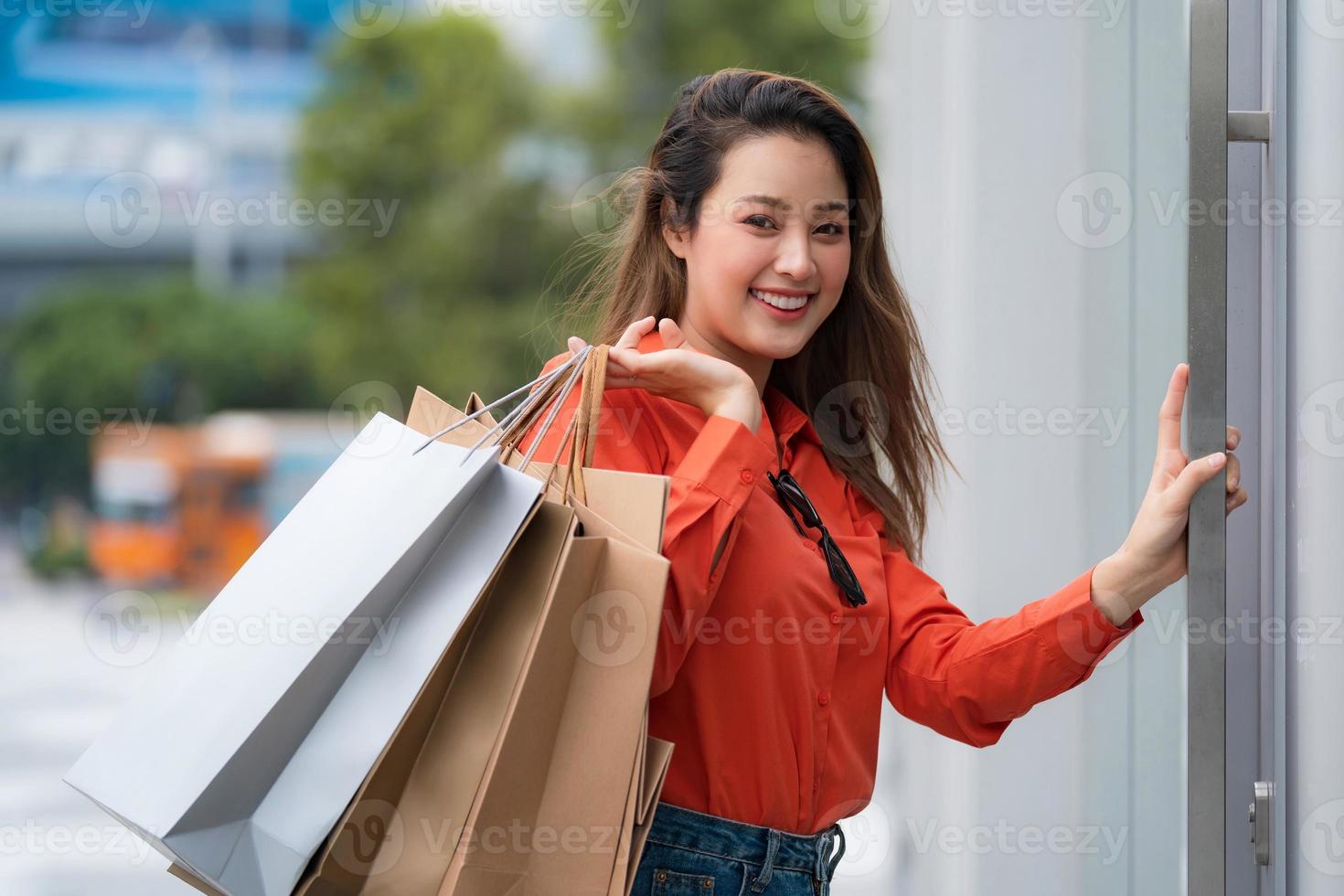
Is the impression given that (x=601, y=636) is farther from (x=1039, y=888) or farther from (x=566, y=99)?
(x=566, y=99)

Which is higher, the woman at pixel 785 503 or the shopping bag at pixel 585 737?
the woman at pixel 785 503

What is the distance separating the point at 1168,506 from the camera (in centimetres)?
149

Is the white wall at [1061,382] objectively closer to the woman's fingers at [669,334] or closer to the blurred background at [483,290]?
the blurred background at [483,290]

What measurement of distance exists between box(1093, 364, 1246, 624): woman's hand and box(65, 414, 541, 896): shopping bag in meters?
0.67

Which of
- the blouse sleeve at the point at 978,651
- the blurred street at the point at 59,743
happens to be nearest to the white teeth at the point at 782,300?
the blouse sleeve at the point at 978,651

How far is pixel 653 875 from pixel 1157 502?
2.29 ft

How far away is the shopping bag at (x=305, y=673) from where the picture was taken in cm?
130

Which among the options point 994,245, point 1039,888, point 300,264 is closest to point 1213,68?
Answer: point 994,245

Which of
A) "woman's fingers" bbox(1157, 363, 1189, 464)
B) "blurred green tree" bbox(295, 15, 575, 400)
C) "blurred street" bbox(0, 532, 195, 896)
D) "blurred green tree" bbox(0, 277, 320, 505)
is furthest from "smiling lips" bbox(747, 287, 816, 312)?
"blurred green tree" bbox(0, 277, 320, 505)

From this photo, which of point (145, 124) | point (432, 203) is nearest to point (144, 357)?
point (145, 124)

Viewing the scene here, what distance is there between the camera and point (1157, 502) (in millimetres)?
1515

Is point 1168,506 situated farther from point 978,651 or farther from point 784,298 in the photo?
point 784,298

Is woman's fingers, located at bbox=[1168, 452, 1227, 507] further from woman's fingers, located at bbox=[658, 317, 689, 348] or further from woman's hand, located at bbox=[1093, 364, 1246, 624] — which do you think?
woman's fingers, located at bbox=[658, 317, 689, 348]

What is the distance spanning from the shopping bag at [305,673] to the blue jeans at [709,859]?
0.42 m
